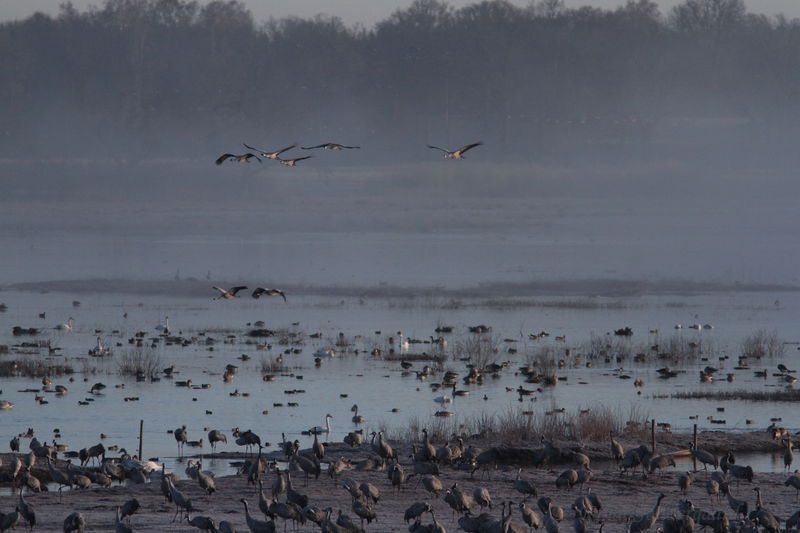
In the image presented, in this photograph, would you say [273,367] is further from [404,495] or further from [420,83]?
[420,83]

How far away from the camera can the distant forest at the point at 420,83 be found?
105 metres

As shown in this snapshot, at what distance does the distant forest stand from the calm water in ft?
138

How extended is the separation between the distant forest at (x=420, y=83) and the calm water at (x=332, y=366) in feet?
138

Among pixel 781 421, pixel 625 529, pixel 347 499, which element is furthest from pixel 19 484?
pixel 781 421

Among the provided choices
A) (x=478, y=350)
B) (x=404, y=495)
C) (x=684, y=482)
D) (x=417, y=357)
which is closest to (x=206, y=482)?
(x=404, y=495)

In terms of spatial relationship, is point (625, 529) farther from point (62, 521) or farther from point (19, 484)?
point (19, 484)

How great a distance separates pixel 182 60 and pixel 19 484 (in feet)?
301

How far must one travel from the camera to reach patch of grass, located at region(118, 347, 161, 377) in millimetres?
37781

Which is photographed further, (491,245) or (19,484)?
(491,245)

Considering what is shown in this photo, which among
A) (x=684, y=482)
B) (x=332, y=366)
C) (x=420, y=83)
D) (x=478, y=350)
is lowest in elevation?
(x=684, y=482)

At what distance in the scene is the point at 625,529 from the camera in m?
19.6

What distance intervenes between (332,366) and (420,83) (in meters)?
66.7

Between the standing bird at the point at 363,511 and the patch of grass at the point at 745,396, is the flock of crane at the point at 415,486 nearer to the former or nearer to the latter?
the standing bird at the point at 363,511

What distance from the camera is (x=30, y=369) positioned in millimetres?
37500
